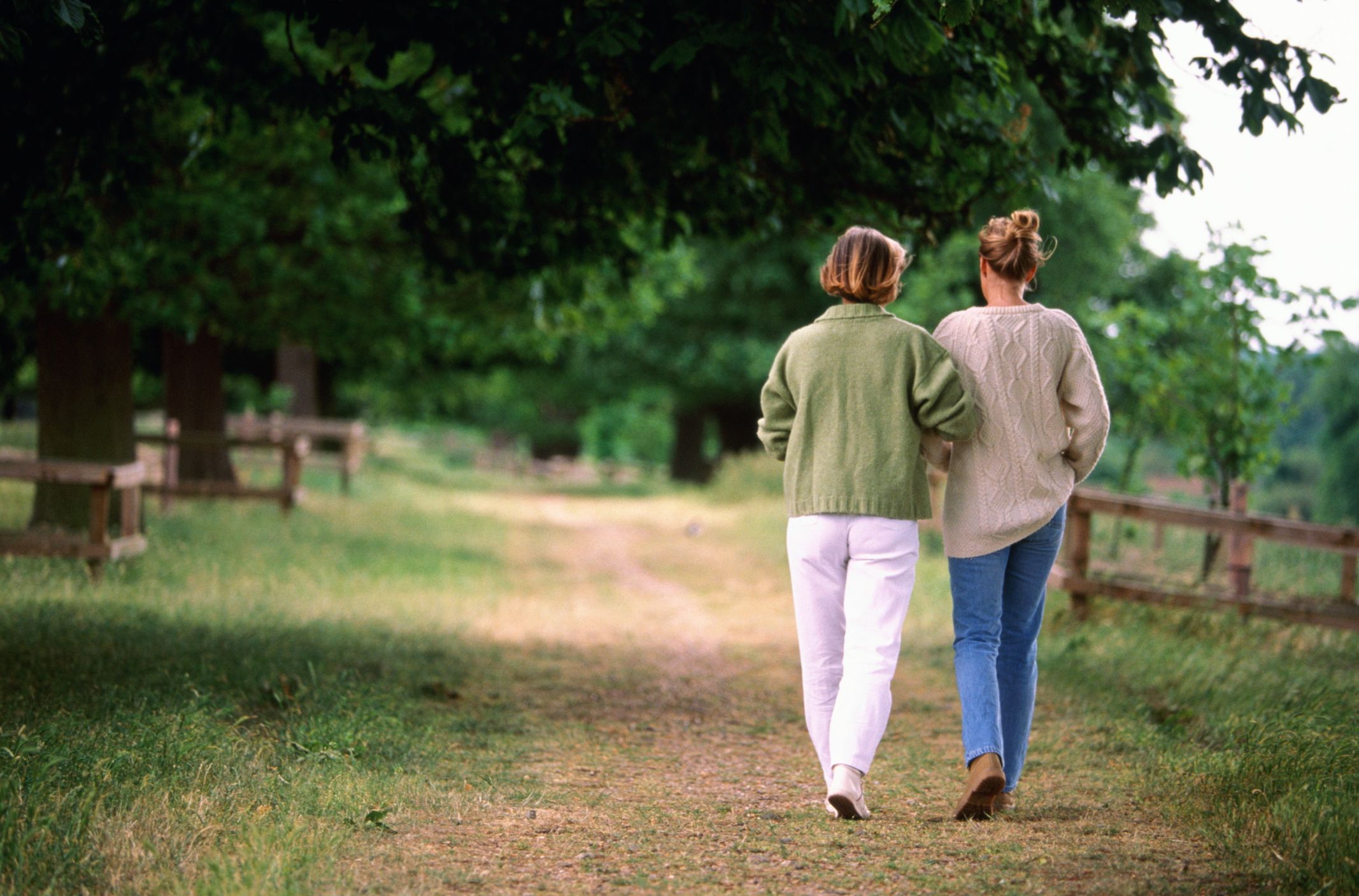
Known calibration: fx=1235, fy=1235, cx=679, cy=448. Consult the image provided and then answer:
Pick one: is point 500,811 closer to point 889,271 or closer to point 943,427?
point 943,427

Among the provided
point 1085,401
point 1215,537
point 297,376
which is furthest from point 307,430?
point 1085,401

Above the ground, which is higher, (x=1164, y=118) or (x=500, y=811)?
(x=1164, y=118)

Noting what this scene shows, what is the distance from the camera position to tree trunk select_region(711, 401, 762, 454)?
3030cm

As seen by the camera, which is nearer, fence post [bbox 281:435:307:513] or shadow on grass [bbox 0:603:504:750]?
shadow on grass [bbox 0:603:504:750]

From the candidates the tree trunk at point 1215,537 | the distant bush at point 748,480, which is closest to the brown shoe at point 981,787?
the tree trunk at point 1215,537

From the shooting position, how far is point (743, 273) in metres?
25.3

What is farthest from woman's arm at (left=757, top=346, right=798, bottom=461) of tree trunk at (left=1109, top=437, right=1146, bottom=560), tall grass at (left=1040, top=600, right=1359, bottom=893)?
tree trunk at (left=1109, top=437, right=1146, bottom=560)

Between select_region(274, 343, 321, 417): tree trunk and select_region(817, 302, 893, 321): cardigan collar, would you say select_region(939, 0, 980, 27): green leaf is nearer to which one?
select_region(817, 302, 893, 321): cardigan collar

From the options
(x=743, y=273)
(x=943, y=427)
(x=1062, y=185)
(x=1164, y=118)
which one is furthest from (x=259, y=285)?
(x=743, y=273)

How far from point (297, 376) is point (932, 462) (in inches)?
820

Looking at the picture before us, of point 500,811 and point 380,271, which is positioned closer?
point 500,811

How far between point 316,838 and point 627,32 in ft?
10.9

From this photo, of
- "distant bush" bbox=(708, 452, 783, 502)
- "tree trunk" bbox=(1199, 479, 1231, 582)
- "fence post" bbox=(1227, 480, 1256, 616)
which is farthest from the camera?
"distant bush" bbox=(708, 452, 783, 502)

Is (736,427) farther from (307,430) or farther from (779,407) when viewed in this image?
(779,407)
